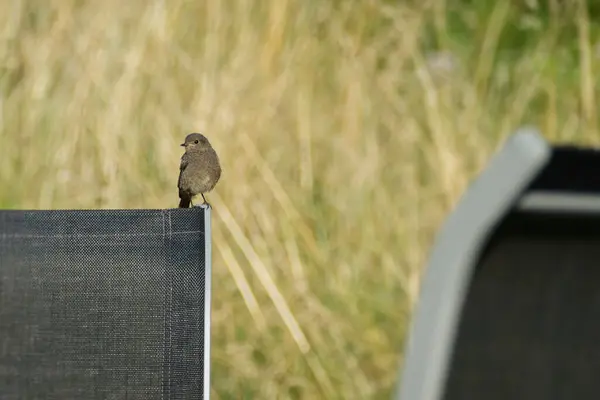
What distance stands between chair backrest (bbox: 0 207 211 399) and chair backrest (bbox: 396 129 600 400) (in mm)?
758

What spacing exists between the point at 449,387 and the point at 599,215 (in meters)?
0.13

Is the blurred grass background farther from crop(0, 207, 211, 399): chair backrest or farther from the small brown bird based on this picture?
crop(0, 207, 211, 399): chair backrest

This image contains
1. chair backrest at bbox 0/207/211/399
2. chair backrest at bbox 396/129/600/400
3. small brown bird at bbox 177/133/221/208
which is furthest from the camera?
small brown bird at bbox 177/133/221/208

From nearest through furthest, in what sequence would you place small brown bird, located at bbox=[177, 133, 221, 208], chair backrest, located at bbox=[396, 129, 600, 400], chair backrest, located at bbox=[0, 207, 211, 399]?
1. chair backrest, located at bbox=[396, 129, 600, 400]
2. chair backrest, located at bbox=[0, 207, 211, 399]
3. small brown bird, located at bbox=[177, 133, 221, 208]

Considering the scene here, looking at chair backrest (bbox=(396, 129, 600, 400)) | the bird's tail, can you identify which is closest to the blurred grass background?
the bird's tail

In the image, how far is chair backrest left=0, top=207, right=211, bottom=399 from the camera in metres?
1.26

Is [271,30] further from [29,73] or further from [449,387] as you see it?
[449,387]

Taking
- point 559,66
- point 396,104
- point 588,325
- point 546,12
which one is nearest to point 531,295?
point 588,325

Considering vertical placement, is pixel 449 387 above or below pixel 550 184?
below

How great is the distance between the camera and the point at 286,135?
2799 mm

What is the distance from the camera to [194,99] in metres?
2.82

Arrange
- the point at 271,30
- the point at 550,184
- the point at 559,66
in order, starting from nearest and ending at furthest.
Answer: the point at 550,184, the point at 271,30, the point at 559,66

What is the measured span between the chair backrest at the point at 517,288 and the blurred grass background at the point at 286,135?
6.00 ft

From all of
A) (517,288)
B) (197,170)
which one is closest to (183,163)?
(197,170)
